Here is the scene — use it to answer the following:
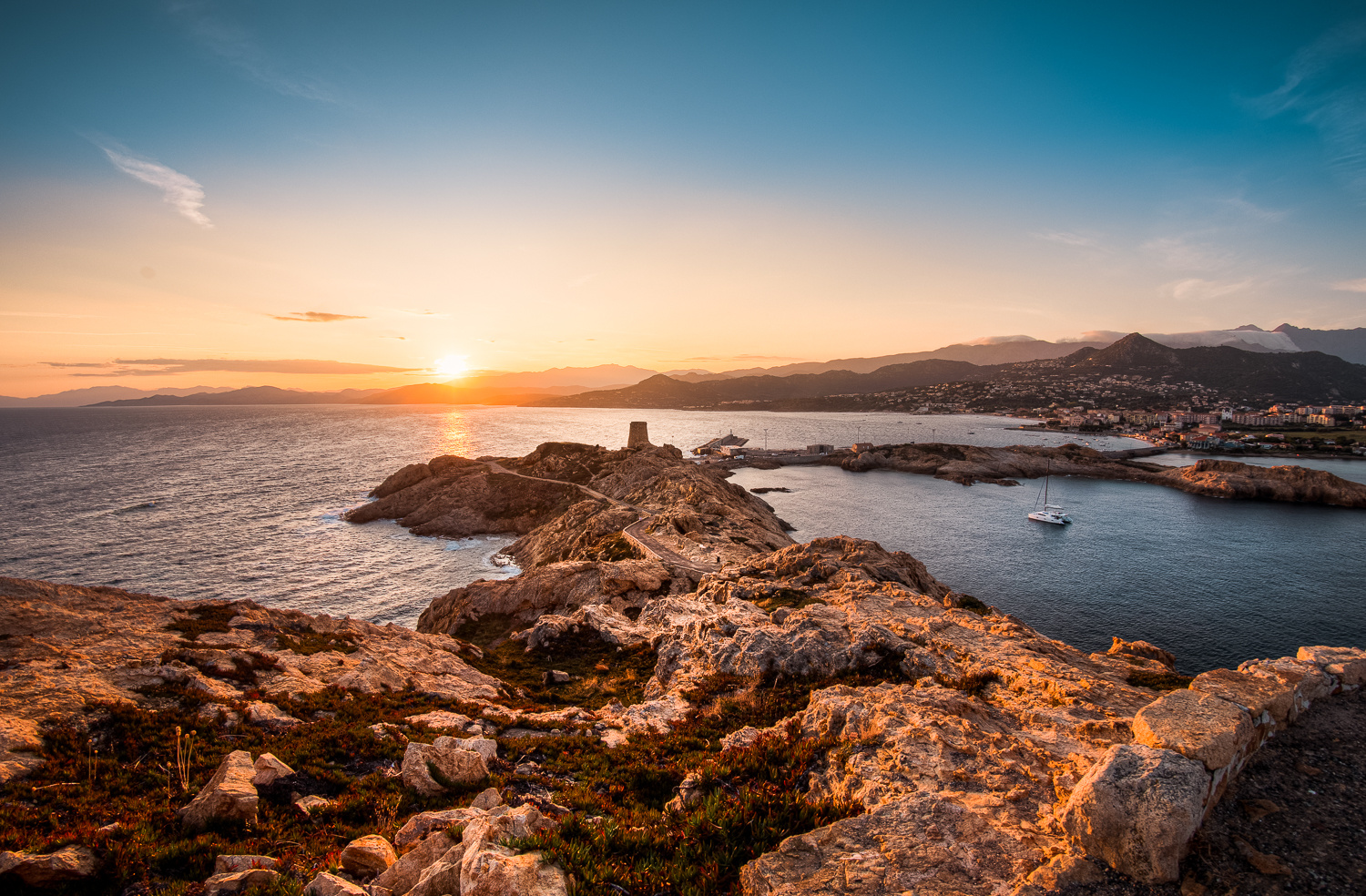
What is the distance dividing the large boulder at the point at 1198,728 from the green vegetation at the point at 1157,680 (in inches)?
262

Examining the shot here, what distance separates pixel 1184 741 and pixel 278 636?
25754 mm

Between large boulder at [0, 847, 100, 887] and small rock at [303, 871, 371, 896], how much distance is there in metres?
3.25

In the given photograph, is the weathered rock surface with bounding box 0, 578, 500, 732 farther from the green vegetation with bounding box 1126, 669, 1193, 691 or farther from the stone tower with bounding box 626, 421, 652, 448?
the stone tower with bounding box 626, 421, 652, 448

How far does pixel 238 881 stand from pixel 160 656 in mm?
13059

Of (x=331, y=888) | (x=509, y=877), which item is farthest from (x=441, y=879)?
(x=331, y=888)

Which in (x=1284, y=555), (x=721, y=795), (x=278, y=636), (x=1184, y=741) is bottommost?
(x=1284, y=555)

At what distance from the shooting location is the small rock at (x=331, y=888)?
6.41 meters

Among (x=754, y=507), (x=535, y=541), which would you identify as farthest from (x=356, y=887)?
(x=754, y=507)

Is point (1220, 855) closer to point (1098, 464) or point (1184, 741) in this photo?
point (1184, 741)

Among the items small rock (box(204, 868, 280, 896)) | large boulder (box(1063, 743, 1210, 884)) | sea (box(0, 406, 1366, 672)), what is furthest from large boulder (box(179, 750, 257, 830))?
sea (box(0, 406, 1366, 672))

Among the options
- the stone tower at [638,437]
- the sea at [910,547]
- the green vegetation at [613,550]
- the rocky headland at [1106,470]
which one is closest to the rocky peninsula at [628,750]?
the green vegetation at [613,550]

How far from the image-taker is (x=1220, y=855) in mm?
6875

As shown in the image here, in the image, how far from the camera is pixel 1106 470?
122 m

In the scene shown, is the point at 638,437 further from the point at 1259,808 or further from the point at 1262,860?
the point at 1262,860
